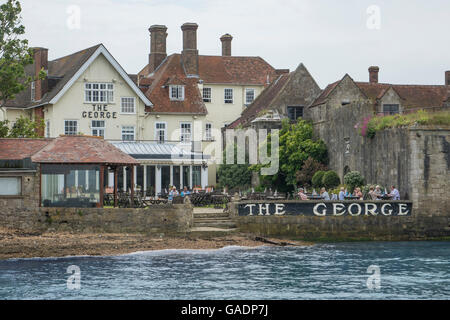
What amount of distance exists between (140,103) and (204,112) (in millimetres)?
5106

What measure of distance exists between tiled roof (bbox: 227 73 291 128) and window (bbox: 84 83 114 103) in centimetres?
1097

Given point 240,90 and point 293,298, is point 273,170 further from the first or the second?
point 293,298

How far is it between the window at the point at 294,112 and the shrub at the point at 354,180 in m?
14.0

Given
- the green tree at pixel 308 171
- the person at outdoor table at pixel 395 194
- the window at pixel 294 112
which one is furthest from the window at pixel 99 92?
the person at outdoor table at pixel 395 194

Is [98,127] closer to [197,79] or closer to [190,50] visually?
[197,79]

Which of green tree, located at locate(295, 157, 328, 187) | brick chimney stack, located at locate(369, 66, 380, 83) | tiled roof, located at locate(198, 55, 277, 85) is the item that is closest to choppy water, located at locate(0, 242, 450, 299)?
green tree, located at locate(295, 157, 328, 187)

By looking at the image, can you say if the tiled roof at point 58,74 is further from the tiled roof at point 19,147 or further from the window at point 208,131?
the tiled roof at point 19,147

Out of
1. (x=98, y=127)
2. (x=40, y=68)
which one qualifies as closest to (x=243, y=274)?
(x=98, y=127)

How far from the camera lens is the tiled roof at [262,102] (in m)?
61.5

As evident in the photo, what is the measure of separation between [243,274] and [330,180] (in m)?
21.7

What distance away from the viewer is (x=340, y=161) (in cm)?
5084

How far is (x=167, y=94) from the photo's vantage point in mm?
60906
